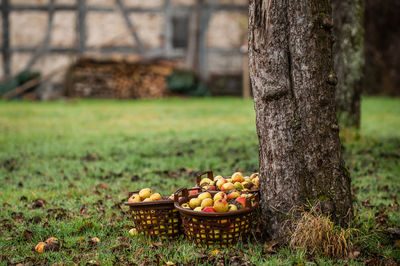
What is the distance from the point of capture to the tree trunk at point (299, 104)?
3225 millimetres

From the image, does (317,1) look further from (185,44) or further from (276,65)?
(185,44)

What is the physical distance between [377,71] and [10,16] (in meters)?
15.4

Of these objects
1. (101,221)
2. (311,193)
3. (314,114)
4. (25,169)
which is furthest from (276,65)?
(25,169)

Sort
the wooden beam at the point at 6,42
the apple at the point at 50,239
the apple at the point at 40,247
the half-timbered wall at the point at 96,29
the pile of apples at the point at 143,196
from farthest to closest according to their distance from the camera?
1. the half-timbered wall at the point at 96,29
2. the wooden beam at the point at 6,42
3. the pile of apples at the point at 143,196
4. the apple at the point at 50,239
5. the apple at the point at 40,247

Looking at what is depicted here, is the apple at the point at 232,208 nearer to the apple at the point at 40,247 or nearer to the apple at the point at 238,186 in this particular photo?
the apple at the point at 238,186

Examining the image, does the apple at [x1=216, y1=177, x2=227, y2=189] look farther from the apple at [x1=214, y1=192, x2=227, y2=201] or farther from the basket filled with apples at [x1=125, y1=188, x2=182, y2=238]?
the basket filled with apples at [x1=125, y1=188, x2=182, y2=238]

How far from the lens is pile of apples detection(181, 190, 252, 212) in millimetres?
3113

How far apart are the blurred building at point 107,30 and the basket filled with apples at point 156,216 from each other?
1532 centimetres

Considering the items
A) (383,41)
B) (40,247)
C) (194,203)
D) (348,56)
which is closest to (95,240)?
(40,247)

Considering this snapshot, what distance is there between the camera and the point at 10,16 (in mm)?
18031

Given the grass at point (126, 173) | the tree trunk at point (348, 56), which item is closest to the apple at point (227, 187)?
the grass at point (126, 173)

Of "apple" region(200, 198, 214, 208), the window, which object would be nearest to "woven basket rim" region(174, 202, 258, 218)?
"apple" region(200, 198, 214, 208)

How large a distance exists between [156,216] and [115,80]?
49.2ft

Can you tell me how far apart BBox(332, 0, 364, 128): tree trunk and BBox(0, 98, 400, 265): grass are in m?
0.61
